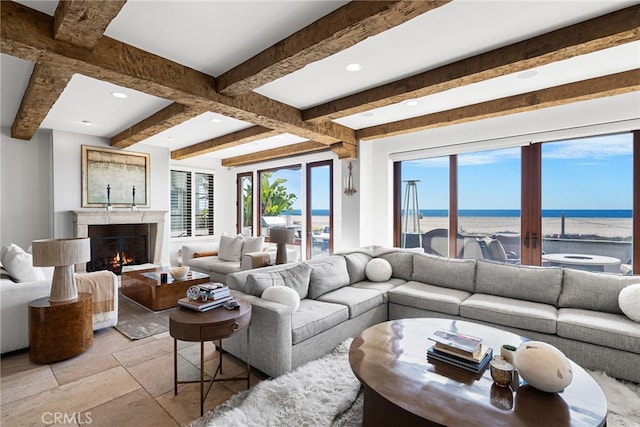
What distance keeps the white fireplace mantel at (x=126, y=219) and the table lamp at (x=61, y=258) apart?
2.87 metres

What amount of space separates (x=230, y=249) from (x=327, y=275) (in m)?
2.63

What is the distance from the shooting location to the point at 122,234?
20.3 ft

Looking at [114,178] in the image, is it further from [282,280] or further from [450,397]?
[450,397]

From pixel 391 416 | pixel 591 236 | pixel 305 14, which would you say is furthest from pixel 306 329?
pixel 591 236

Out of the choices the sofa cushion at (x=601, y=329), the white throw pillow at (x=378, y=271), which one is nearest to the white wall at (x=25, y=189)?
the white throw pillow at (x=378, y=271)

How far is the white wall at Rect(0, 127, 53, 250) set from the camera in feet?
16.2

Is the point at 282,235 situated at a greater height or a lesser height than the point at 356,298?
greater

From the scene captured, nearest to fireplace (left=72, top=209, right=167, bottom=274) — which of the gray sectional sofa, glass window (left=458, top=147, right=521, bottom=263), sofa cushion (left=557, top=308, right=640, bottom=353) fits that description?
the gray sectional sofa

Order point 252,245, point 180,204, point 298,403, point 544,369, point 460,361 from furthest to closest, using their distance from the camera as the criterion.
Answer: point 180,204, point 252,245, point 298,403, point 460,361, point 544,369

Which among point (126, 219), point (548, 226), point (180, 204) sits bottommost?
point (548, 226)

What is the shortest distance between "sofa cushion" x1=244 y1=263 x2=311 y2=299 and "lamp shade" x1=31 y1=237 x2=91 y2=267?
57.8 inches

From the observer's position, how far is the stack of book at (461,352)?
182 centimetres

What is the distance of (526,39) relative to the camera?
97.8 inches

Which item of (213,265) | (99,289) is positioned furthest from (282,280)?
(213,265)
